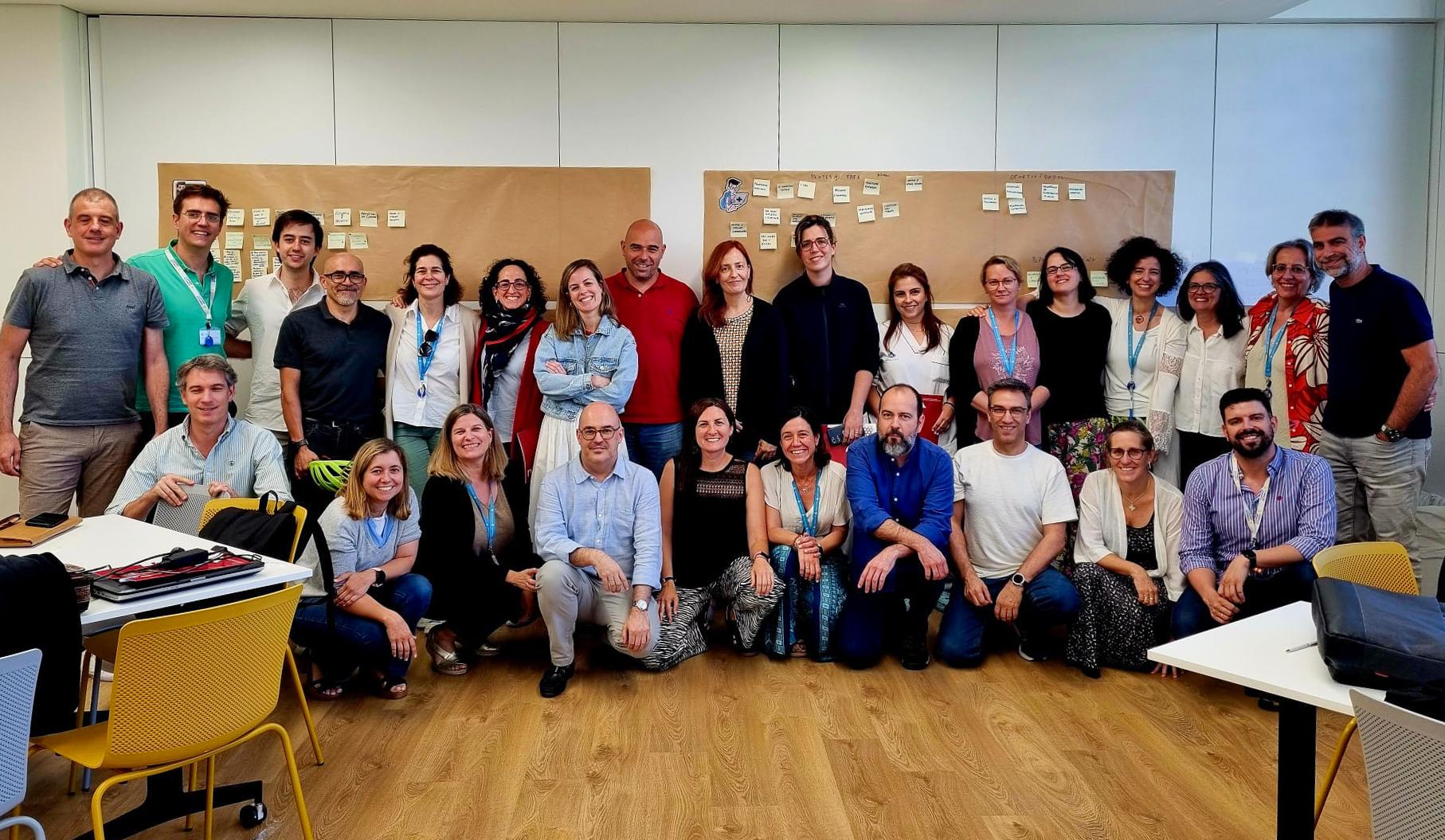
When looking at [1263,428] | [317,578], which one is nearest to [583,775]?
[317,578]

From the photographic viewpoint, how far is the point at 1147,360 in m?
4.95

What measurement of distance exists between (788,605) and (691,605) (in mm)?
417

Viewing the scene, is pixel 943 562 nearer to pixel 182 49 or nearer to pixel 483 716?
pixel 483 716

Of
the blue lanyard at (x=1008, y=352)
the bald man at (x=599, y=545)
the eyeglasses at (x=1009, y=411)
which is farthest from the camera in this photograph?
A: the blue lanyard at (x=1008, y=352)

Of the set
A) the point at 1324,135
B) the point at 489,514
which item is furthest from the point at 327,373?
the point at 1324,135

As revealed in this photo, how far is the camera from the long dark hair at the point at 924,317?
16.8 feet

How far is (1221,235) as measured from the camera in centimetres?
569

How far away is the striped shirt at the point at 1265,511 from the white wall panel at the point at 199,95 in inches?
187

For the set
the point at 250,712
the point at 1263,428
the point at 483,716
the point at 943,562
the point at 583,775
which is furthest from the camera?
the point at 943,562

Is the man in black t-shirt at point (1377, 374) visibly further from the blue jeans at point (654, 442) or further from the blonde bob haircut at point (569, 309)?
the blonde bob haircut at point (569, 309)

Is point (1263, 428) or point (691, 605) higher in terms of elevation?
point (1263, 428)

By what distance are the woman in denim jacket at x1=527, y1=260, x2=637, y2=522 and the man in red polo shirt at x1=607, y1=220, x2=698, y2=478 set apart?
11.6 inches

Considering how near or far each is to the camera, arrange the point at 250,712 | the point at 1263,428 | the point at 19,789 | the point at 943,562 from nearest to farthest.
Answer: the point at 19,789
the point at 250,712
the point at 1263,428
the point at 943,562

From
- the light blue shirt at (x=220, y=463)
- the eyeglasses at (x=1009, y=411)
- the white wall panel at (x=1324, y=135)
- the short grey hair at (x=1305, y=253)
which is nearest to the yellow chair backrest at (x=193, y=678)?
the light blue shirt at (x=220, y=463)
